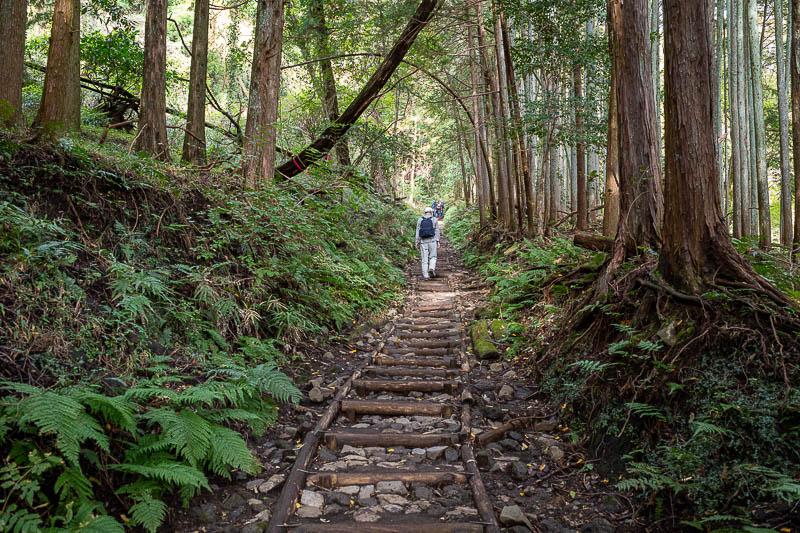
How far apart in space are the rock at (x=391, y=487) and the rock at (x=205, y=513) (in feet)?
3.76

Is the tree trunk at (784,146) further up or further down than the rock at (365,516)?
further up

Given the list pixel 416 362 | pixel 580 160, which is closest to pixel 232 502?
pixel 416 362

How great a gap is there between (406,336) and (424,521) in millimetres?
5024

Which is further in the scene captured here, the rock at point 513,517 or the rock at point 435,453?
the rock at point 435,453

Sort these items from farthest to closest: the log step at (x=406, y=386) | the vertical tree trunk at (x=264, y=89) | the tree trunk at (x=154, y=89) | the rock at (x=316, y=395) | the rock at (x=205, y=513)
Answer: the vertical tree trunk at (x=264, y=89) < the tree trunk at (x=154, y=89) < the log step at (x=406, y=386) < the rock at (x=316, y=395) < the rock at (x=205, y=513)

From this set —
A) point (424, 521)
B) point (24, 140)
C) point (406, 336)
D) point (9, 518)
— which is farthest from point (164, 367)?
point (406, 336)

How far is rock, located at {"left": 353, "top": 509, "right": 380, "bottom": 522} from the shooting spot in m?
3.15

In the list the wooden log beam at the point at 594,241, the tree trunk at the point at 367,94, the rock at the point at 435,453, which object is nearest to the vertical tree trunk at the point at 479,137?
the tree trunk at the point at 367,94

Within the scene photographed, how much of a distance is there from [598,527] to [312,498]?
195 cm

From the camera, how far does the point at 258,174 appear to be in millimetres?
8875

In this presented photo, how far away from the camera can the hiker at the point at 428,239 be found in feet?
44.1

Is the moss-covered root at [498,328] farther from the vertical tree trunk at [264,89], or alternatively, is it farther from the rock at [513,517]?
the vertical tree trunk at [264,89]

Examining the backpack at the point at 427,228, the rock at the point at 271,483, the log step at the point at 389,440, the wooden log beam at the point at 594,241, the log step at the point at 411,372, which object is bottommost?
the rock at the point at 271,483

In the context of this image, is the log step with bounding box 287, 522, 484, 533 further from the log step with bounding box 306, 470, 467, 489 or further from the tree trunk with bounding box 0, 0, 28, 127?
the tree trunk with bounding box 0, 0, 28, 127
